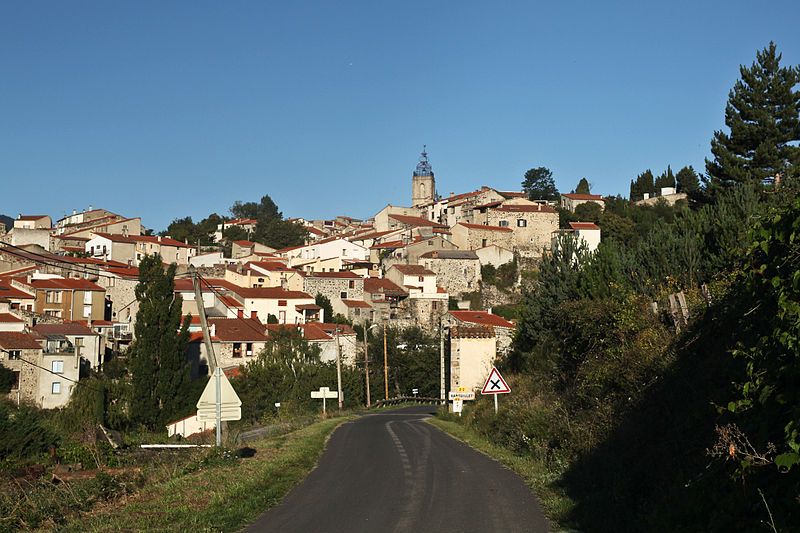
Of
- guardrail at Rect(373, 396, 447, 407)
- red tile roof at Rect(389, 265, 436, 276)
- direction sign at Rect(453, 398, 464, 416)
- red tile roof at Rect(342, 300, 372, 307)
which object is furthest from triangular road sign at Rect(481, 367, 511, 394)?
red tile roof at Rect(389, 265, 436, 276)

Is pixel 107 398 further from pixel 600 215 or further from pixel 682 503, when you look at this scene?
pixel 600 215

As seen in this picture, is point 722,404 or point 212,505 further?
point 212,505

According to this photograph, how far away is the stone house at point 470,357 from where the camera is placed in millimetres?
39250

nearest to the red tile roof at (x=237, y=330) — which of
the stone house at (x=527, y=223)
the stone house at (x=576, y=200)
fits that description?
the stone house at (x=527, y=223)

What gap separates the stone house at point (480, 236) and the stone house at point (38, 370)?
57.8m

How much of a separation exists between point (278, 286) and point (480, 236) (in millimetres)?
27565

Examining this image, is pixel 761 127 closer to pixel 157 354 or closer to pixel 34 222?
pixel 157 354

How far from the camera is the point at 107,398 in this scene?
45.9 metres

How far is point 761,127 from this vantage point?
41.0 metres

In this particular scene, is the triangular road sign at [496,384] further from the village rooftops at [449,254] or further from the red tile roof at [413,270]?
the village rooftops at [449,254]

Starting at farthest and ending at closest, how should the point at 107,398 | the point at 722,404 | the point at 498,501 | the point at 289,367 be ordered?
the point at 289,367, the point at 107,398, the point at 498,501, the point at 722,404

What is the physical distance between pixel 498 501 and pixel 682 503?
462 cm

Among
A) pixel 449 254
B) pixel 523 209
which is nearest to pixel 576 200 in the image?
pixel 523 209

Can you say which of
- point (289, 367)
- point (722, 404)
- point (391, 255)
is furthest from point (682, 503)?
point (391, 255)
